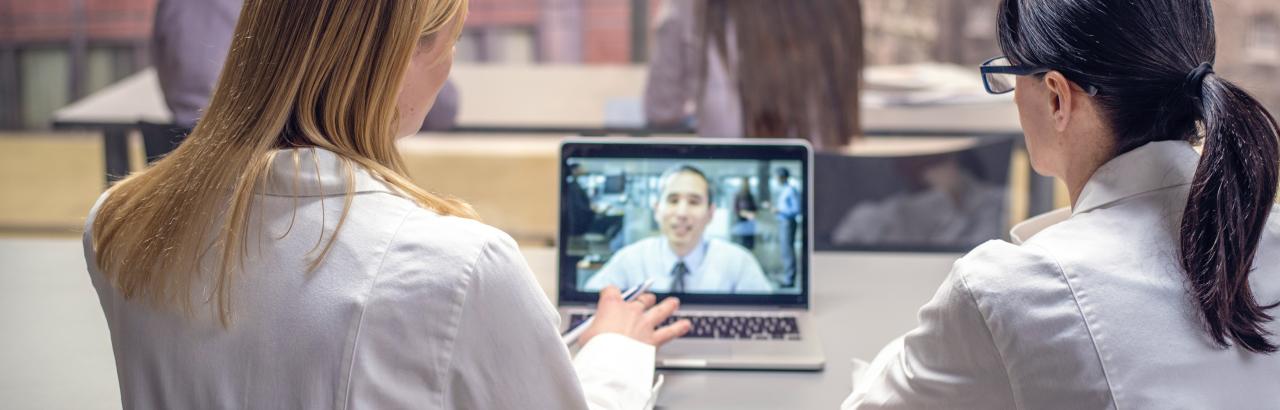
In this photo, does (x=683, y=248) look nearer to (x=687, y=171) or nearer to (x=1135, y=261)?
(x=687, y=171)

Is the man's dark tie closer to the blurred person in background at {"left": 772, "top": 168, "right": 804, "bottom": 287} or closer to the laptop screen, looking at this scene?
the laptop screen

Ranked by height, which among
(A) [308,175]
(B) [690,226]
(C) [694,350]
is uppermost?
(A) [308,175]

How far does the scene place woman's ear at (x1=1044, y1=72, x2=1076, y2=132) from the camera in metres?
0.94

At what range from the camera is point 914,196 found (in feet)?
7.52

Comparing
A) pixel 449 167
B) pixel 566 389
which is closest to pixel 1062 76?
pixel 566 389

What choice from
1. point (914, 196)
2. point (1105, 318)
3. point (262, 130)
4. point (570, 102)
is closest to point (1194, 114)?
point (1105, 318)

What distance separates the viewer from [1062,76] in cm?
94

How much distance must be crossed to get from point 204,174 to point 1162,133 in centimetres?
71

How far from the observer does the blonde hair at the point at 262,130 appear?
88cm

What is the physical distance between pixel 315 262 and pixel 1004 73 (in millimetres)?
557

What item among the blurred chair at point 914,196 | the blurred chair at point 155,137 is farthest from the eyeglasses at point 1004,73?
the blurred chair at point 155,137

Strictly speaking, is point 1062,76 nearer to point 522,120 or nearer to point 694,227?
point 694,227

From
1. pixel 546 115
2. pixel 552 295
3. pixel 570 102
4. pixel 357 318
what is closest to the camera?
pixel 357 318

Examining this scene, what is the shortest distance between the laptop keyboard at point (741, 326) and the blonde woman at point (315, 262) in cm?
42
